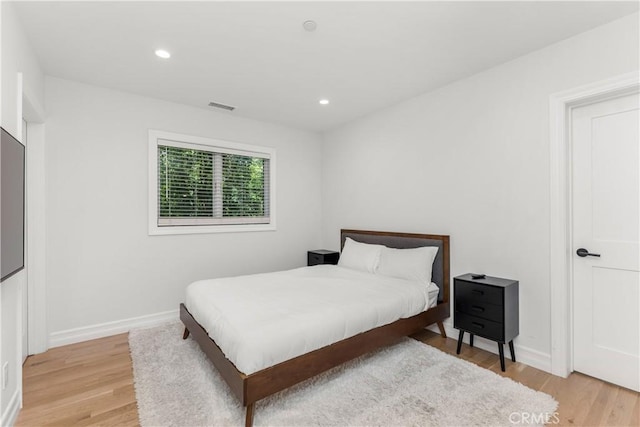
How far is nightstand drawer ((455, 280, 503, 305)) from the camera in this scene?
8.14 feet

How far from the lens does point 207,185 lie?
3.99 m

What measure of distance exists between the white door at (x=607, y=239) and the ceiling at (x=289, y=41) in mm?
779

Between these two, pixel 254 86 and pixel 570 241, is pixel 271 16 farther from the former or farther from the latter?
pixel 570 241

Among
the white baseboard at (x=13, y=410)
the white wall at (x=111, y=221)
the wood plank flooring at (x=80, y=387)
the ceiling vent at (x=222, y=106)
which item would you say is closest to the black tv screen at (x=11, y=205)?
the white baseboard at (x=13, y=410)

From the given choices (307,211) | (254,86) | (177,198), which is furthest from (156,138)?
(307,211)

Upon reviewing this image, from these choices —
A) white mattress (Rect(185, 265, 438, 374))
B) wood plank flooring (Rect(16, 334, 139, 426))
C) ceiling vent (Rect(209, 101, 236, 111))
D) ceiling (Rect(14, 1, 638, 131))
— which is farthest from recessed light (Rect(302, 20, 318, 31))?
wood plank flooring (Rect(16, 334, 139, 426))

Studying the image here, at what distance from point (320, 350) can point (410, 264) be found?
1.52 m

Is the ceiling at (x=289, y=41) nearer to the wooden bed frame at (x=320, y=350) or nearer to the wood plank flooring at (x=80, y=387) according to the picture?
the wooden bed frame at (x=320, y=350)

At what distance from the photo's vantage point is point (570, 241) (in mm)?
2475

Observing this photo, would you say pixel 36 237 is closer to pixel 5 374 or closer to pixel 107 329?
pixel 107 329

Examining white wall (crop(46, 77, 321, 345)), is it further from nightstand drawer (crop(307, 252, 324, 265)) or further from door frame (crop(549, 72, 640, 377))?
door frame (crop(549, 72, 640, 377))

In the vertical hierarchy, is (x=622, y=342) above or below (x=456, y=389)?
above

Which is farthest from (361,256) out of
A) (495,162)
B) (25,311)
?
(25,311)

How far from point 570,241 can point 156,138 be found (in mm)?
4192
